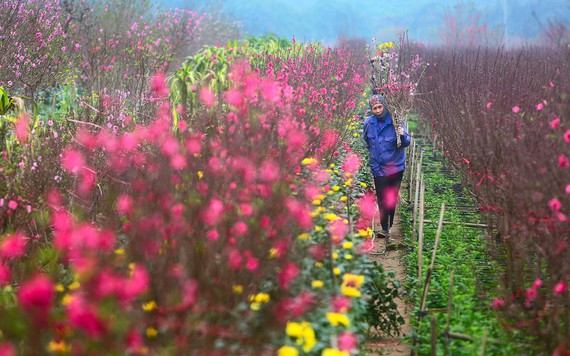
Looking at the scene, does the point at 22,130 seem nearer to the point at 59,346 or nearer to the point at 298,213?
the point at 298,213

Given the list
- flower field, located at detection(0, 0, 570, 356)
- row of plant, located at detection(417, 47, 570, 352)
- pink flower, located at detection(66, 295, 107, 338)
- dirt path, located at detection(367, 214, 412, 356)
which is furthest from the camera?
dirt path, located at detection(367, 214, 412, 356)

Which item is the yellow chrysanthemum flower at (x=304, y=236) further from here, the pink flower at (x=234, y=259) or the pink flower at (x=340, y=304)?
the pink flower at (x=234, y=259)

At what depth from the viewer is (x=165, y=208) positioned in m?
4.16

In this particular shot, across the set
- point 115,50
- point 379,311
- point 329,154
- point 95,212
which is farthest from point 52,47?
point 379,311

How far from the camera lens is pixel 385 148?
923cm

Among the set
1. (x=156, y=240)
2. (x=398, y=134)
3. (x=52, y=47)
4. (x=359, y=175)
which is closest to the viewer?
(x=156, y=240)

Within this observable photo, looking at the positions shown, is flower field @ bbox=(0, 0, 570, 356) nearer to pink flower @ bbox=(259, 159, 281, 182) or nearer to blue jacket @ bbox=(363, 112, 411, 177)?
pink flower @ bbox=(259, 159, 281, 182)

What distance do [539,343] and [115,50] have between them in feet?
55.3

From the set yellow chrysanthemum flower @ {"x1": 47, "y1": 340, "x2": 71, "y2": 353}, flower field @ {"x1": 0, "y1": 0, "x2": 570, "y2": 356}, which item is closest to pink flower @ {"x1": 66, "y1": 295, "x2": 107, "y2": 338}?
flower field @ {"x1": 0, "y1": 0, "x2": 570, "y2": 356}

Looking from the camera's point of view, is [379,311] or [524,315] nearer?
[524,315]

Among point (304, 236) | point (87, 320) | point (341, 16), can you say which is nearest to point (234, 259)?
point (304, 236)

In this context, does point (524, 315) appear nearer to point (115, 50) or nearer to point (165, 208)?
point (165, 208)

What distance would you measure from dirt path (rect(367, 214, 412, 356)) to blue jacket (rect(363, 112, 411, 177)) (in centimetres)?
95

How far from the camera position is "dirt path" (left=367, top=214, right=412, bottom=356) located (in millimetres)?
6160
